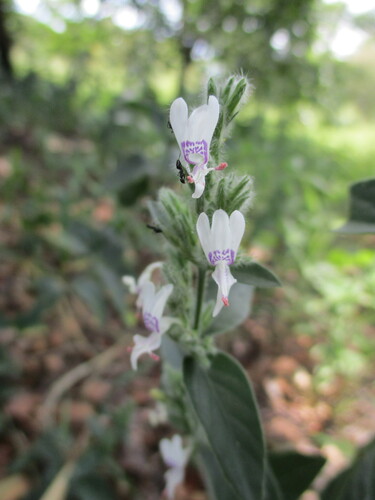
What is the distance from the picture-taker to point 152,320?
20.4 inches

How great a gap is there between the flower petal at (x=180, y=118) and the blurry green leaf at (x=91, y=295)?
1010 millimetres

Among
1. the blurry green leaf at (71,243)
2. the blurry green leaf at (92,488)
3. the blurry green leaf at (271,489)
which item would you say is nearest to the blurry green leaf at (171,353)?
the blurry green leaf at (271,489)

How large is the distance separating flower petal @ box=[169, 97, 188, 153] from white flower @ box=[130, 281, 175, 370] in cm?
19

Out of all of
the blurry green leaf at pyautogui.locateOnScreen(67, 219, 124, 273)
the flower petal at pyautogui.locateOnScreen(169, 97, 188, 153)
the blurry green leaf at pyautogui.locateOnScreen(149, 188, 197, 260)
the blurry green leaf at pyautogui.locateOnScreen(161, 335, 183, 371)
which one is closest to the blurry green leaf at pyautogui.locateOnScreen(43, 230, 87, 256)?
the blurry green leaf at pyautogui.locateOnScreen(67, 219, 124, 273)

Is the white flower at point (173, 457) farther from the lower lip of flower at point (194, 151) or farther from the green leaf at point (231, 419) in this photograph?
the lower lip of flower at point (194, 151)

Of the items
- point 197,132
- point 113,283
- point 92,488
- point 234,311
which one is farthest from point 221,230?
point 113,283

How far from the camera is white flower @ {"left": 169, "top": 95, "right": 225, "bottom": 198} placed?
438 mm

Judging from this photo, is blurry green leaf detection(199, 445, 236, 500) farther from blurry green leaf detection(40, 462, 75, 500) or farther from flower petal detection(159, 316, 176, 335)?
blurry green leaf detection(40, 462, 75, 500)

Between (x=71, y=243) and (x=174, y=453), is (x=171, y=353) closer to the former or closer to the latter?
(x=174, y=453)

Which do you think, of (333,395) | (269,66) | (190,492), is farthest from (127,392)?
(269,66)

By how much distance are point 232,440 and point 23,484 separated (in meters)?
0.90

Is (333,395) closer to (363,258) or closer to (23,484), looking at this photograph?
(363,258)

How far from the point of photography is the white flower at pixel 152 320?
1.67 feet

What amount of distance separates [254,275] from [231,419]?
0.63 ft
